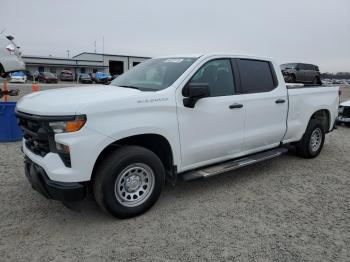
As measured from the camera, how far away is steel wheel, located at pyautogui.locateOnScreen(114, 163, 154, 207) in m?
3.37

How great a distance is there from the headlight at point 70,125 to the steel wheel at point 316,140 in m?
4.65

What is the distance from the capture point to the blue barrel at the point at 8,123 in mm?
6434

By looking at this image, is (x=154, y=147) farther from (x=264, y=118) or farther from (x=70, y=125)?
(x=264, y=118)

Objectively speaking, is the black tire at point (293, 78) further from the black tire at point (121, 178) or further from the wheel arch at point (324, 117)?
the black tire at point (121, 178)

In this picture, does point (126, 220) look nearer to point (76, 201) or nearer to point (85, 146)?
point (76, 201)

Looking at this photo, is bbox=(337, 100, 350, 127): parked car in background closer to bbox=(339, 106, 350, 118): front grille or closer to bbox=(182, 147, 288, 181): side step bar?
bbox=(339, 106, 350, 118): front grille

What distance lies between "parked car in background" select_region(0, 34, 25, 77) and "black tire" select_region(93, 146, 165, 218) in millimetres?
8922

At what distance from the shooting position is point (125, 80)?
4457 millimetres

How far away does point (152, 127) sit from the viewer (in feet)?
11.2

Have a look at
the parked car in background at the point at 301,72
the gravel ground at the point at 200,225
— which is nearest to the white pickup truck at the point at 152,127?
the gravel ground at the point at 200,225

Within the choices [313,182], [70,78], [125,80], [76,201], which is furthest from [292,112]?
[70,78]

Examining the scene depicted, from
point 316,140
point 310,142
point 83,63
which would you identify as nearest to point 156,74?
point 310,142

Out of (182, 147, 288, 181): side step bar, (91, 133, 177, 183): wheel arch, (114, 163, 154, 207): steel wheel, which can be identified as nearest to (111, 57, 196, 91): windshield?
(91, 133, 177, 183): wheel arch

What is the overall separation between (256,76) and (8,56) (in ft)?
29.6
